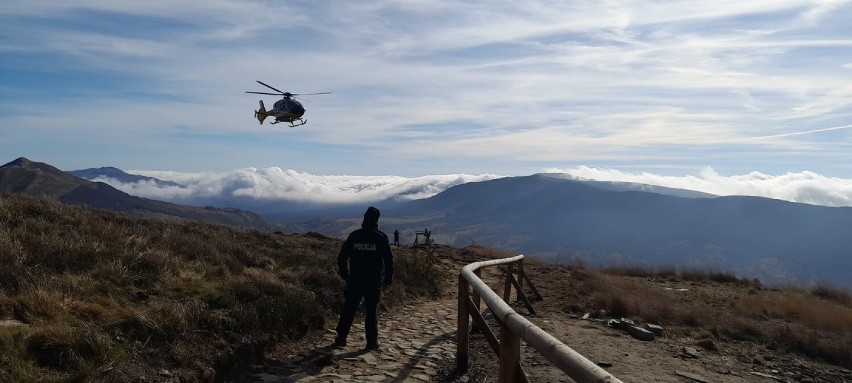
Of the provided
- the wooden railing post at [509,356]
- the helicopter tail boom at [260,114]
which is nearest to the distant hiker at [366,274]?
the wooden railing post at [509,356]

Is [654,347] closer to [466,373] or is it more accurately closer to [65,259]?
[466,373]

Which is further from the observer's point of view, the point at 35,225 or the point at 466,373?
the point at 35,225

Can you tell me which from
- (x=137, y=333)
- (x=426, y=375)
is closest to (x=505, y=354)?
(x=426, y=375)

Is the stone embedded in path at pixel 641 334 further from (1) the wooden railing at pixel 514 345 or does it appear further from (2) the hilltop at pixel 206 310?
(1) the wooden railing at pixel 514 345

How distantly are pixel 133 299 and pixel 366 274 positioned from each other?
353 centimetres

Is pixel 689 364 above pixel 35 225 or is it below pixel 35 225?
below

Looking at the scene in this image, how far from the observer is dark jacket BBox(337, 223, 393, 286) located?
8.66 m

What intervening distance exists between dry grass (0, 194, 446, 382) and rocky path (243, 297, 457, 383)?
1.76ft

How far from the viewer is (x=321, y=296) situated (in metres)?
10.8

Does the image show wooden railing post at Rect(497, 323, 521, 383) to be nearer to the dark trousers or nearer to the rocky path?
→ the rocky path

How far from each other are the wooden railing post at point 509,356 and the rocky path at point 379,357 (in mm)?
2689

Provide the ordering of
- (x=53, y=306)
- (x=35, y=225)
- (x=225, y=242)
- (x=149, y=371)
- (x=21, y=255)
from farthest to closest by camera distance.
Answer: (x=225, y=242), (x=35, y=225), (x=21, y=255), (x=53, y=306), (x=149, y=371)

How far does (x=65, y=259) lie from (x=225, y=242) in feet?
16.8

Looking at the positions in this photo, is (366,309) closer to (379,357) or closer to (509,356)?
(379,357)
